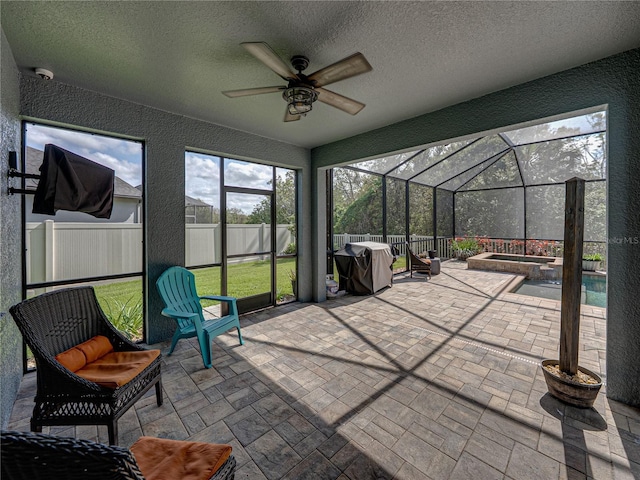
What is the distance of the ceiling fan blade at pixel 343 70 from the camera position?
1870 mm

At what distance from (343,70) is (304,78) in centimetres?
37

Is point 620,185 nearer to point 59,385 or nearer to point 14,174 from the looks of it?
point 59,385

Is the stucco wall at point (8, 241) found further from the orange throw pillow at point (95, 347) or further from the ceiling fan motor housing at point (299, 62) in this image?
the ceiling fan motor housing at point (299, 62)

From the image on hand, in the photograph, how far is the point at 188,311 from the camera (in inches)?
137

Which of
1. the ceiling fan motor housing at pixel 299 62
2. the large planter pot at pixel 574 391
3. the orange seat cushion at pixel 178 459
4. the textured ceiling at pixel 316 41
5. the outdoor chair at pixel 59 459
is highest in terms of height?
the textured ceiling at pixel 316 41

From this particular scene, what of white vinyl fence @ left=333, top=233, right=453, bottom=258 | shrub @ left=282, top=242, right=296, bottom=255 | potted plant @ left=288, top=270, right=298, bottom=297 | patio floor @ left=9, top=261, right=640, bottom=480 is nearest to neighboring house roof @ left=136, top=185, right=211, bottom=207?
shrub @ left=282, top=242, right=296, bottom=255

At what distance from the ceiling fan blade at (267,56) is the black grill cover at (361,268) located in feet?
13.6

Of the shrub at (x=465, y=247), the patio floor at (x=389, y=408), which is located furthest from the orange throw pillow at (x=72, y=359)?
the shrub at (x=465, y=247)

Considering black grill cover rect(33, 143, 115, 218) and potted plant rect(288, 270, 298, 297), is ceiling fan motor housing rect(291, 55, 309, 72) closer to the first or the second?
black grill cover rect(33, 143, 115, 218)

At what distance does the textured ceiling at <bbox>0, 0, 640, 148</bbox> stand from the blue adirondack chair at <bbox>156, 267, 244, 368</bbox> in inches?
86.6

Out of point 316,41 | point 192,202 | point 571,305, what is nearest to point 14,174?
point 192,202

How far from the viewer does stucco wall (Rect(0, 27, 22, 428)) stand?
6.79 feet

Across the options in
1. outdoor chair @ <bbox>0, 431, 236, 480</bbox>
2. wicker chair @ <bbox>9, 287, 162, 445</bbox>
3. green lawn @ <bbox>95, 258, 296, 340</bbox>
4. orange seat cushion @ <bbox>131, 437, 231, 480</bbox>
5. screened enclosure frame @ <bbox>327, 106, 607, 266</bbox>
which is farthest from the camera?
screened enclosure frame @ <bbox>327, 106, 607, 266</bbox>

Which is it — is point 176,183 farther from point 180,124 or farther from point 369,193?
point 369,193
